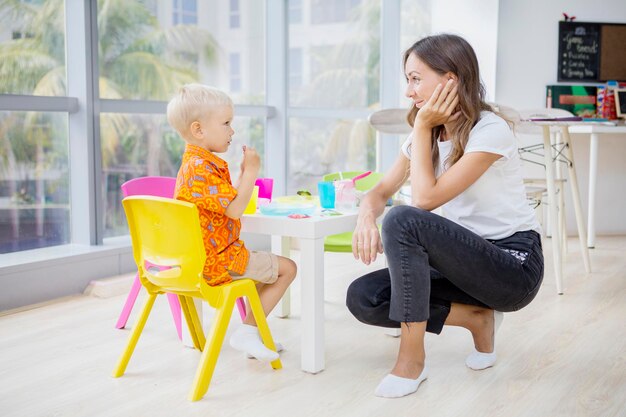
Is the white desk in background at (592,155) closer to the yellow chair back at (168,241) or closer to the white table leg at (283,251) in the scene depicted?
the white table leg at (283,251)

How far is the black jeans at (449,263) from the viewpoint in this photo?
1908mm

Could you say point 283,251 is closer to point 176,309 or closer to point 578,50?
point 176,309

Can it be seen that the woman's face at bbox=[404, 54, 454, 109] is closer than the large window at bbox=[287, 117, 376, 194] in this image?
Yes

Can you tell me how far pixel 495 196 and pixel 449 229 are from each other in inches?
8.8

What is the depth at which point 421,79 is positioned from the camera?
6.72 ft

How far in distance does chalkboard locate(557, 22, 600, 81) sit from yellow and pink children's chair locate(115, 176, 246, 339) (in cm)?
328

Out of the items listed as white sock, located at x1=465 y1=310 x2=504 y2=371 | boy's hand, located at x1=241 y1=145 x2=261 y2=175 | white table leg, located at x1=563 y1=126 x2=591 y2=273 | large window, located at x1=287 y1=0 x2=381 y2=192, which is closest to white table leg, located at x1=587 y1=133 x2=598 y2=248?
white table leg, located at x1=563 y1=126 x2=591 y2=273

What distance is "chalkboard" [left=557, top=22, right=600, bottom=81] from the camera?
4.92 meters

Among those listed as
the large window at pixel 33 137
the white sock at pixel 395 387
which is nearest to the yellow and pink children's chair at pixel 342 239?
the white sock at pixel 395 387

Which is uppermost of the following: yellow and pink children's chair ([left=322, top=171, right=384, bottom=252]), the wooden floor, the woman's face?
the woman's face

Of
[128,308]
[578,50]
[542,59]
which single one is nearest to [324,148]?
[542,59]

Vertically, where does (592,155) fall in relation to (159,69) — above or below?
below

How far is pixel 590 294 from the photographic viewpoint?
3.27m

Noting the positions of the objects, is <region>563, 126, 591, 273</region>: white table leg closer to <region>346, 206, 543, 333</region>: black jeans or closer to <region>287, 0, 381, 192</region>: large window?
<region>287, 0, 381, 192</region>: large window
